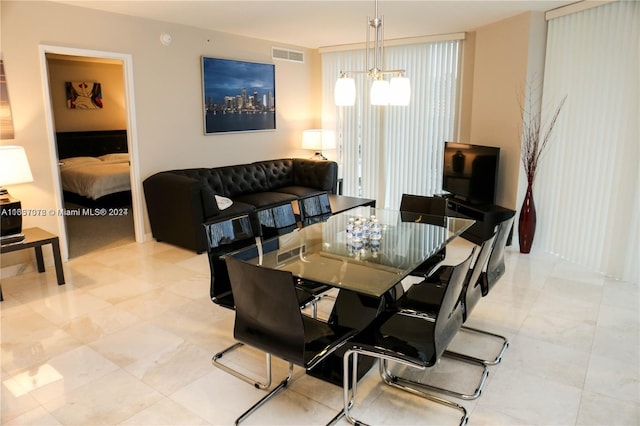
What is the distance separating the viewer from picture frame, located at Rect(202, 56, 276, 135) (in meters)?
5.96

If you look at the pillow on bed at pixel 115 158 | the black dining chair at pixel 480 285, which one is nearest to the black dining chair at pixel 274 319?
the black dining chair at pixel 480 285

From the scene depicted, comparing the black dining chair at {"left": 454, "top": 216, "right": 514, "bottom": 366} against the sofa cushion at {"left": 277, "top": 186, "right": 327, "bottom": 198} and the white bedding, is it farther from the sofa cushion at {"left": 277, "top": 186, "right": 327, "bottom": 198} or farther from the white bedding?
the white bedding

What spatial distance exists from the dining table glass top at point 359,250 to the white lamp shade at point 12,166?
2.31 metres

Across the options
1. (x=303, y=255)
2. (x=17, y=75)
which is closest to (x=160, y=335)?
(x=303, y=255)

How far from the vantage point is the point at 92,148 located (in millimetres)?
8125

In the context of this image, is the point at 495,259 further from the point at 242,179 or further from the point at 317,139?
the point at 317,139

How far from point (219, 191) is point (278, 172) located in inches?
45.8

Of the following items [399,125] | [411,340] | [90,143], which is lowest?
[411,340]

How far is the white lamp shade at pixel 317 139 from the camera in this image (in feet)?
23.1

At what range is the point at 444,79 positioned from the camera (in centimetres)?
613

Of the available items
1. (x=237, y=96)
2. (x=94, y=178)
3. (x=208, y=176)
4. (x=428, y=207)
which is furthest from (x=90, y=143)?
(x=428, y=207)

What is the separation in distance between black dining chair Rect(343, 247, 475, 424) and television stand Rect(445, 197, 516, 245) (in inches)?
101

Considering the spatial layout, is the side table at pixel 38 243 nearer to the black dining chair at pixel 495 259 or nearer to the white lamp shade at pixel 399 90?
the white lamp shade at pixel 399 90

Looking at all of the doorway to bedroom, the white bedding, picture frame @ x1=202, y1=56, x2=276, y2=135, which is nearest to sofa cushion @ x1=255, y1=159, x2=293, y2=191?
picture frame @ x1=202, y1=56, x2=276, y2=135
